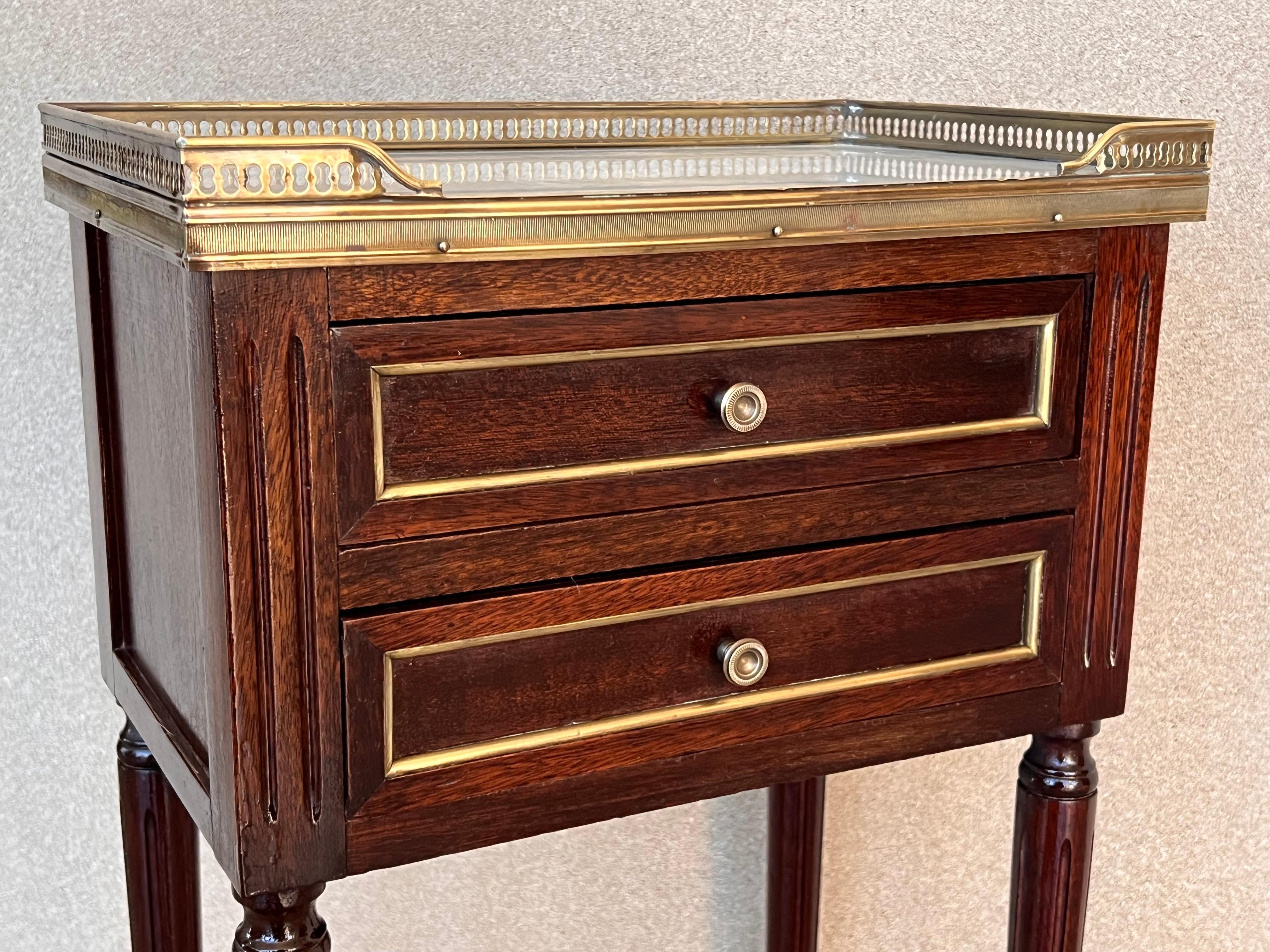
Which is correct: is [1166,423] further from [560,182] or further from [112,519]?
[112,519]

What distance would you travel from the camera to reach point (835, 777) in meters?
1.34

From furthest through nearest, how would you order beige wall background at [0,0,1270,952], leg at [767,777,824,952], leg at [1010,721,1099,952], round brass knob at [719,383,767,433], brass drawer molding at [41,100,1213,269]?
leg at [767,777,824,952] < beige wall background at [0,0,1270,952] < leg at [1010,721,1099,952] < round brass knob at [719,383,767,433] < brass drawer molding at [41,100,1213,269]

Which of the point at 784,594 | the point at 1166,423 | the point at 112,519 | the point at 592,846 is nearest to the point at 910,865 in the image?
the point at 592,846

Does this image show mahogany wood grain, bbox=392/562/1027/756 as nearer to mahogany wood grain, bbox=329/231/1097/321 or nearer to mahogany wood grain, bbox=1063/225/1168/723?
mahogany wood grain, bbox=1063/225/1168/723

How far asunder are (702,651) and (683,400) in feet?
0.41

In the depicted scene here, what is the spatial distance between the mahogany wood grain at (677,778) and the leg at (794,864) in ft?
1.11

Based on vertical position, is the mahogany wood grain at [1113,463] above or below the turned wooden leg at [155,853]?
above

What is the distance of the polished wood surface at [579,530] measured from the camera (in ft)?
2.16

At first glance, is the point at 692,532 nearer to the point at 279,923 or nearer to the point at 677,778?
the point at 677,778

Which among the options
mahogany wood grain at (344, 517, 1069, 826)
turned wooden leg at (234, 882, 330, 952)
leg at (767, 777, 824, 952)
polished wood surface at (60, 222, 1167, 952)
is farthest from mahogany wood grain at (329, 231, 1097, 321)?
leg at (767, 777, 824, 952)

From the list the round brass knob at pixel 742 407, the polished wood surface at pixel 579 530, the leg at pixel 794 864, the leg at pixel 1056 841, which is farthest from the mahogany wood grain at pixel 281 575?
the leg at pixel 794 864

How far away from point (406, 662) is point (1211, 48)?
0.88 meters

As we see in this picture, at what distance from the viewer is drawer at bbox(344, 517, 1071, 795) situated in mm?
702

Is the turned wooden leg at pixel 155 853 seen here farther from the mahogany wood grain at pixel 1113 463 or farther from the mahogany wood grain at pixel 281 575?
the mahogany wood grain at pixel 1113 463
